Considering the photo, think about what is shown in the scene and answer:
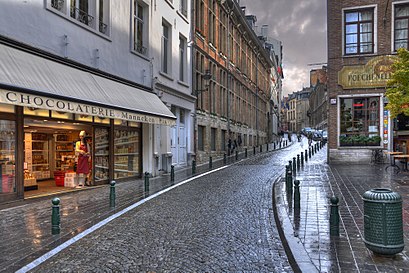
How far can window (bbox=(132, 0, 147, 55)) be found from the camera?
15703 millimetres

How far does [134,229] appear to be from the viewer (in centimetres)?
709

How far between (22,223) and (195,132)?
15771 mm

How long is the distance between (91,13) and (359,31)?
14038 mm

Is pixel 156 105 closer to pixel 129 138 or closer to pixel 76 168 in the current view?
pixel 129 138

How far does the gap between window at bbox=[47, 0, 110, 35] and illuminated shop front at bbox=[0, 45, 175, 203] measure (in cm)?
172

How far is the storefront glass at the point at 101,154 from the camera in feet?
42.7

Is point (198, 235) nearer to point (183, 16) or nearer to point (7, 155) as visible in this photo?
point (7, 155)

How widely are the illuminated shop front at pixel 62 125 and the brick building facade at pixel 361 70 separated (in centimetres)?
966

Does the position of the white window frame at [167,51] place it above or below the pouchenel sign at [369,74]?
above

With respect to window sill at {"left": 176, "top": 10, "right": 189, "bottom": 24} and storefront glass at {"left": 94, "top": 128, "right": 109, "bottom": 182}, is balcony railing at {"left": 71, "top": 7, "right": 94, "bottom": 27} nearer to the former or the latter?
storefront glass at {"left": 94, "top": 128, "right": 109, "bottom": 182}

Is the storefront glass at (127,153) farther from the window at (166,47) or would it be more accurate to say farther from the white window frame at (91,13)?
the window at (166,47)

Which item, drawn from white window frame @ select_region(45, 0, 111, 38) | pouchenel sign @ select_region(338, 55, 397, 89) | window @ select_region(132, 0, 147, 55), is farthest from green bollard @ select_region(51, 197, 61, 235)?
pouchenel sign @ select_region(338, 55, 397, 89)

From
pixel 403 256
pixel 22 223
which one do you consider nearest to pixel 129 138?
pixel 22 223

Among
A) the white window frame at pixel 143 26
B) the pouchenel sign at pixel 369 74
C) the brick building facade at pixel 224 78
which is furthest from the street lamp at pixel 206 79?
the pouchenel sign at pixel 369 74
